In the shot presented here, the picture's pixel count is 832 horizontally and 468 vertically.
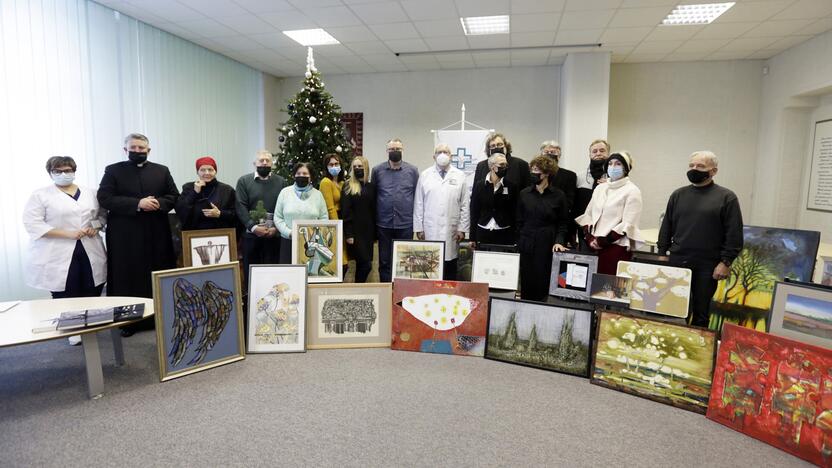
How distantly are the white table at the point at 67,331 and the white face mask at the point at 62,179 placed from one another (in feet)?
2.99

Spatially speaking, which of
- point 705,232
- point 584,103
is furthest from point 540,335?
point 584,103

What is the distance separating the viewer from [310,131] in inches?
179

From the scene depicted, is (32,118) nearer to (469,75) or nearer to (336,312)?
(336,312)

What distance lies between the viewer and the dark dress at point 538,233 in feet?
10.7

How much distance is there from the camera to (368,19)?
5.00 meters

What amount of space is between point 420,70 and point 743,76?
16.3ft

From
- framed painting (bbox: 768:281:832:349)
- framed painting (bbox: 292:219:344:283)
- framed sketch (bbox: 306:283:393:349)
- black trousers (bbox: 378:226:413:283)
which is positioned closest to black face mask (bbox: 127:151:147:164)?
framed painting (bbox: 292:219:344:283)

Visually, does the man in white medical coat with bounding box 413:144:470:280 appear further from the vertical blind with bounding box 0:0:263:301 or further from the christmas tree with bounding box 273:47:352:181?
the vertical blind with bounding box 0:0:263:301

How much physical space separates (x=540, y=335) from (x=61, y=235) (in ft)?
11.5

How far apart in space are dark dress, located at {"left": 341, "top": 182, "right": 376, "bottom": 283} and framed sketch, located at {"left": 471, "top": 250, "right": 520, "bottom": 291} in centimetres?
107

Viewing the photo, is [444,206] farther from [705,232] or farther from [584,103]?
[584,103]

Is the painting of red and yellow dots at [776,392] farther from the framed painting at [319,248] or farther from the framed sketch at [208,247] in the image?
the framed sketch at [208,247]

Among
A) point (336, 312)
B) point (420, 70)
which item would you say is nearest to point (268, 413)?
point (336, 312)

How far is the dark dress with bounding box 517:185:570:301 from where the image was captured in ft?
10.7
